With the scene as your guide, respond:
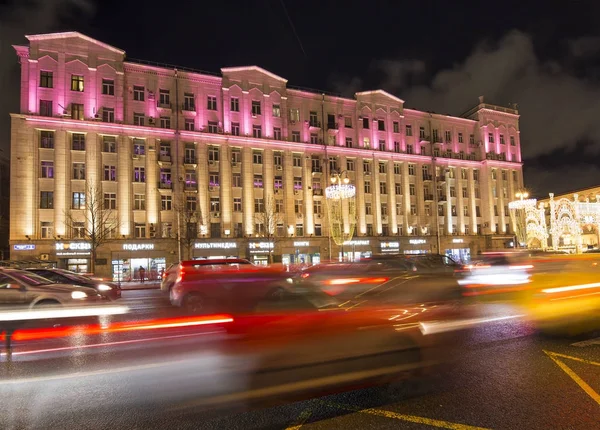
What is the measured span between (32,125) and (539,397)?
4281 centimetres

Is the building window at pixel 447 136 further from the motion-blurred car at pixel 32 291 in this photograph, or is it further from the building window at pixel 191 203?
the motion-blurred car at pixel 32 291

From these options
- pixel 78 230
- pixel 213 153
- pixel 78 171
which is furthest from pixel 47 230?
pixel 213 153

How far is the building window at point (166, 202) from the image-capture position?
40.2 meters

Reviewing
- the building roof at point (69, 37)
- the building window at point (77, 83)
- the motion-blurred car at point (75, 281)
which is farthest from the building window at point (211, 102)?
the motion-blurred car at point (75, 281)

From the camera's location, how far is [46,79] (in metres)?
36.8

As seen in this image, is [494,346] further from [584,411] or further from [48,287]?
[48,287]

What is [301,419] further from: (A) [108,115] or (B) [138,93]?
(B) [138,93]

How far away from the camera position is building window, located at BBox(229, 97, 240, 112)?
44.4 m

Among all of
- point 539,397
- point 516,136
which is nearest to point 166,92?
point 539,397

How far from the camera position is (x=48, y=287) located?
11.7 meters

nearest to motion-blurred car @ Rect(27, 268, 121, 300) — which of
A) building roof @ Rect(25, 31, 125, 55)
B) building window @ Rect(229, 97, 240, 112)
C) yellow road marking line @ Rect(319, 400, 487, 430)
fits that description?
yellow road marking line @ Rect(319, 400, 487, 430)

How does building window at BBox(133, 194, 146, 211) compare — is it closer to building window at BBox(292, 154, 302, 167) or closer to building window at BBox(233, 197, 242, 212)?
building window at BBox(233, 197, 242, 212)

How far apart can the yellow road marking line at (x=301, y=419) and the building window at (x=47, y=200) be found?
129 feet

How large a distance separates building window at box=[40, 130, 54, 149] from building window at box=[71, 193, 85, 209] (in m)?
5.07
